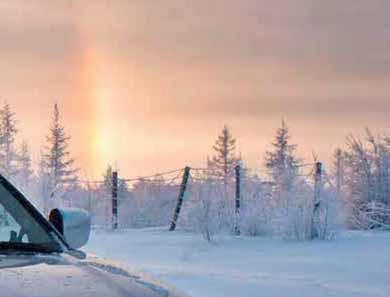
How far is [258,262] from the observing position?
12.1m

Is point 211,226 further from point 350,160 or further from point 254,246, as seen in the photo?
point 350,160

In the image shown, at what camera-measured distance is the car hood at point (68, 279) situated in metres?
2.68

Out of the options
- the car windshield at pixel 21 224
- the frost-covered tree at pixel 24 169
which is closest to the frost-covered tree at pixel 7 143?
the frost-covered tree at pixel 24 169

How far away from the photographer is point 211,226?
16016 mm

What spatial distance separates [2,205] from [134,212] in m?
19.0

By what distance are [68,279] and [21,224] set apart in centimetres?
105

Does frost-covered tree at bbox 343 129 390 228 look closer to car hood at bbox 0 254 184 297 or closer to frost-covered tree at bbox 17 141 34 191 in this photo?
frost-covered tree at bbox 17 141 34 191

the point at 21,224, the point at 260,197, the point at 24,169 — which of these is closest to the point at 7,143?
the point at 24,169

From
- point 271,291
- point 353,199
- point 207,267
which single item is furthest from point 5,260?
point 353,199

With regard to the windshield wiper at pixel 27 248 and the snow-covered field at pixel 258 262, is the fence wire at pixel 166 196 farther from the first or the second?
the windshield wiper at pixel 27 248

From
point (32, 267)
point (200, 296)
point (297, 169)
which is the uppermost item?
point (297, 169)

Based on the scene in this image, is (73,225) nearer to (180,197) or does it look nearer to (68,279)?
(68,279)

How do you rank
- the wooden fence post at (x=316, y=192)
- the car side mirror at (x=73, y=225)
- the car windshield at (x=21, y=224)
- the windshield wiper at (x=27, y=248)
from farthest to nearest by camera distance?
1. the wooden fence post at (x=316, y=192)
2. the car side mirror at (x=73, y=225)
3. the car windshield at (x=21, y=224)
4. the windshield wiper at (x=27, y=248)

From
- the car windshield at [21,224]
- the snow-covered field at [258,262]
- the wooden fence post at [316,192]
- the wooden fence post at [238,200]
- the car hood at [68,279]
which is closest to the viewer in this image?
the car hood at [68,279]
